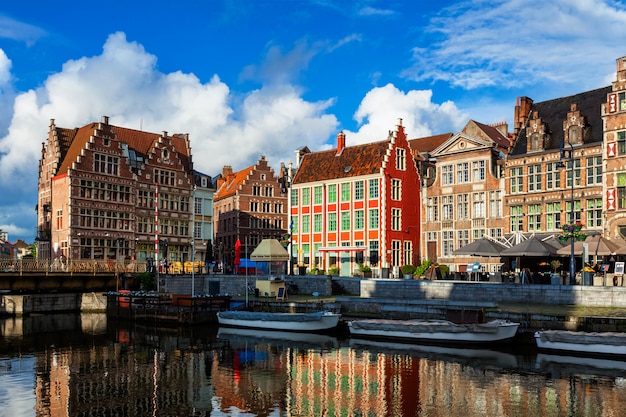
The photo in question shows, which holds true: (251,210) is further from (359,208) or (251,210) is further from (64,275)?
(64,275)

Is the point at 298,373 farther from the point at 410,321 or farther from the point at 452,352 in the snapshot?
the point at 410,321

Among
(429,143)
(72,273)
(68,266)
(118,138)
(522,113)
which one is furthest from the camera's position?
(429,143)

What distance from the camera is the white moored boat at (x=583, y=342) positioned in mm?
23750

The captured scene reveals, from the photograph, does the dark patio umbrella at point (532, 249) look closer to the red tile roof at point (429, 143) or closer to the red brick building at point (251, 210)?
the red tile roof at point (429, 143)

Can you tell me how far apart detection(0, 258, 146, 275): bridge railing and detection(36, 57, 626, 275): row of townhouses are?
68.5 inches

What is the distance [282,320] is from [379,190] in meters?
21.6

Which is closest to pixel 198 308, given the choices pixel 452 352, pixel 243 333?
pixel 243 333

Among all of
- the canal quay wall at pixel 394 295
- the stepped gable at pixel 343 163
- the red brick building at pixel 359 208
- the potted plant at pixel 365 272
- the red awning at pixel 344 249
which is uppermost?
the stepped gable at pixel 343 163

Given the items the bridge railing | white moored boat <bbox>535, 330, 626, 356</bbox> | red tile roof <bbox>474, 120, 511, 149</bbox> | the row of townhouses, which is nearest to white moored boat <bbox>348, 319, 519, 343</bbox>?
white moored boat <bbox>535, 330, 626, 356</bbox>

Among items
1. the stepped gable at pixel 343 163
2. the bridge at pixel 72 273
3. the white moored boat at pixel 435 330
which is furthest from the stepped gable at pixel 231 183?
the white moored boat at pixel 435 330

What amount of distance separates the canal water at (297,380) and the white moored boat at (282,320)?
3.46 feet

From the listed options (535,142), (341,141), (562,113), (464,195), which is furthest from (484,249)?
(341,141)

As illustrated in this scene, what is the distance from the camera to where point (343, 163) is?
189ft

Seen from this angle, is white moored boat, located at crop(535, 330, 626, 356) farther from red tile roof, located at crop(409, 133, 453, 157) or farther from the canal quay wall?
red tile roof, located at crop(409, 133, 453, 157)
